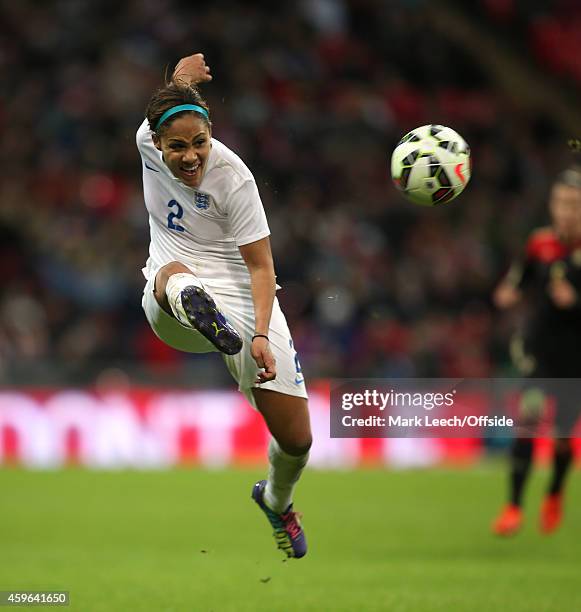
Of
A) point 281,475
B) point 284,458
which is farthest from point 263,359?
point 281,475

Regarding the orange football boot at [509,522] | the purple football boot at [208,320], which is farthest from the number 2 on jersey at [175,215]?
the orange football boot at [509,522]

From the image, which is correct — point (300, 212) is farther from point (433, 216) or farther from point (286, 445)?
point (286, 445)

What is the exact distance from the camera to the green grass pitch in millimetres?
6266

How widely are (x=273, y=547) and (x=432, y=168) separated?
12.4 feet

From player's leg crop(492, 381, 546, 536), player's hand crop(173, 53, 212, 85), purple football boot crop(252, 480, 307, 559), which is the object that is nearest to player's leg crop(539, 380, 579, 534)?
player's leg crop(492, 381, 546, 536)

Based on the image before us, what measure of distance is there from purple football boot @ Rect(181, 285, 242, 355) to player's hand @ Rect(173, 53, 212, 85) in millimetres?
1103

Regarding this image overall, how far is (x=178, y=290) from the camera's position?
5254mm

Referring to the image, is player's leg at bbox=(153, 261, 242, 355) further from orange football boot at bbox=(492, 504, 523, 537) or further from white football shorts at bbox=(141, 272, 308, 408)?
orange football boot at bbox=(492, 504, 523, 537)

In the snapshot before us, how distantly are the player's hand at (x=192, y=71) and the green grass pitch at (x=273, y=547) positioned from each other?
2.49m

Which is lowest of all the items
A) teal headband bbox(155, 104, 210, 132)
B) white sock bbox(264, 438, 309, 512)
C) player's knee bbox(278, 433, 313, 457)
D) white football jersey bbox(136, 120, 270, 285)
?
white sock bbox(264, 438, 309, 512)

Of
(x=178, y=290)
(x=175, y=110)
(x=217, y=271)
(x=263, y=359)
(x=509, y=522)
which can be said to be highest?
(x=175, y=110)

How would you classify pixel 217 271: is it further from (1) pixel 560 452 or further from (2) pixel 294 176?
(2) pixel 294 176

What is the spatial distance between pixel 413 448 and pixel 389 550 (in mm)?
6134

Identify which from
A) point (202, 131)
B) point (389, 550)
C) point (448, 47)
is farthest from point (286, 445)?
point (448, 47)
